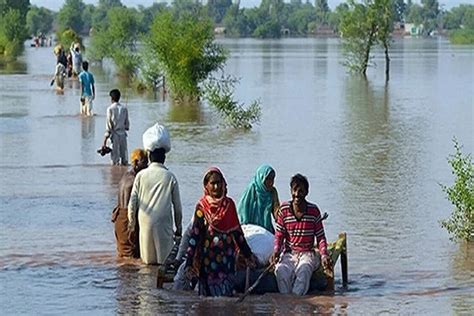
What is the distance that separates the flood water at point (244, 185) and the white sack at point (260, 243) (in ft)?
1.28

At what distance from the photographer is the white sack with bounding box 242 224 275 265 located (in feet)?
32.9

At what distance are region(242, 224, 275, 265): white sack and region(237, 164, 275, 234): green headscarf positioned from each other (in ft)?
1.01

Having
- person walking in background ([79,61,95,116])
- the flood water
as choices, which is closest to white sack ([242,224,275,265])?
the flood water

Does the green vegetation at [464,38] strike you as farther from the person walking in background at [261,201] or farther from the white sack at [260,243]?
the white sack at [260,243]

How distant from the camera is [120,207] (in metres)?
11.3

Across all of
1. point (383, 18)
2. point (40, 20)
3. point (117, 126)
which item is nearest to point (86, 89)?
point (117, 126)

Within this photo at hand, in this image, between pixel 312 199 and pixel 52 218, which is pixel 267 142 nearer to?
pixel 312 199

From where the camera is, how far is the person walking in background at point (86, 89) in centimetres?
2623

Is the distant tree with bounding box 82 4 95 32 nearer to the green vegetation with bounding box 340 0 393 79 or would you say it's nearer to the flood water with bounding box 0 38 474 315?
the green vegetation with bounding box 340 0 393 79

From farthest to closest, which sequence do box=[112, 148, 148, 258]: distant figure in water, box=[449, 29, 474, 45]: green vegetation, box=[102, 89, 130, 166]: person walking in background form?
box=[449, 29, 474, 45]: green vegetation < box=[102, 89, 130, 166]: person walking in background < box=[112, 148, 148, 258]: distant figure in water

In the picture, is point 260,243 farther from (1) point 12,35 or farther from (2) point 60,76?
(1) point 12,35

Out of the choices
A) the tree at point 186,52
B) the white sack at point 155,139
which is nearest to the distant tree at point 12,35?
the tree at point 186,52

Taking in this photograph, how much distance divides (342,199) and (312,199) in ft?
1.37

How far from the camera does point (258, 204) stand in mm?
10375
